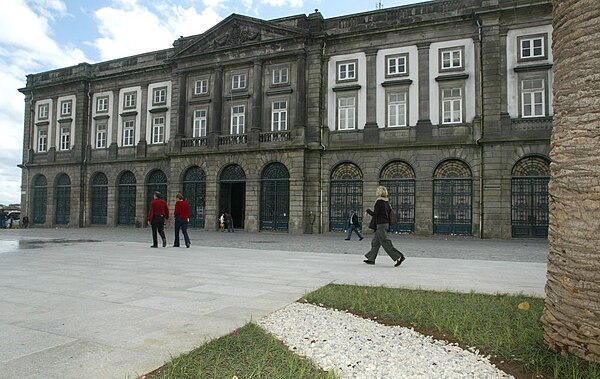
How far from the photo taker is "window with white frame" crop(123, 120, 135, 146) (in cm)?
3528

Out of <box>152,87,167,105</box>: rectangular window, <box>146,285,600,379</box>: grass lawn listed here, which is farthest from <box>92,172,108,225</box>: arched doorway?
<box>146,285,600,379</box>: grass lawn

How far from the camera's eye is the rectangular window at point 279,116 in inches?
1134

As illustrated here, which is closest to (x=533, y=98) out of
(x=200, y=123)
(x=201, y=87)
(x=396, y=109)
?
(x=396, y=109)

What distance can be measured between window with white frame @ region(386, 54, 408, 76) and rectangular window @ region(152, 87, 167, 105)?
1740cm

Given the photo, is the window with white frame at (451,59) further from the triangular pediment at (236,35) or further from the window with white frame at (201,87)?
the window with white frame at (201,87)

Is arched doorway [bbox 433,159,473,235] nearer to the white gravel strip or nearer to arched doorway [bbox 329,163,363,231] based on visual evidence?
arched doorway [bbox 329,163,363,231]

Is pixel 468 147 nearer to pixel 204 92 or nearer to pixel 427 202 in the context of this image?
pixel 427 202

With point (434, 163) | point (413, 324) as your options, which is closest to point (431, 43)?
point (434, 163)

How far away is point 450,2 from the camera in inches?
990

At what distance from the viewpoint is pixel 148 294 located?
6344 millimetres

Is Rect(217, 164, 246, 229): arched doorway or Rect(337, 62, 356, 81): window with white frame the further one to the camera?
Rect(217, 164, 246, 229): arched doorway

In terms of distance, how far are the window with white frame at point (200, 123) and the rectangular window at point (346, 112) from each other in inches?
400

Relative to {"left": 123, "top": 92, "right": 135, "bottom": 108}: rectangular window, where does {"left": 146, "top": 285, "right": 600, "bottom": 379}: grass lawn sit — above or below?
below

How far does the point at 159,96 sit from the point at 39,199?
15.7 meters
